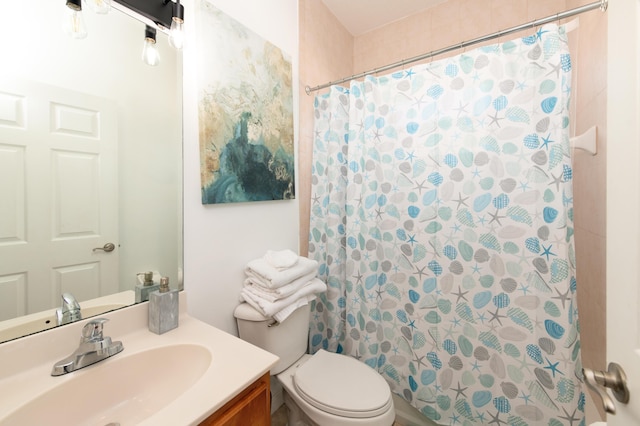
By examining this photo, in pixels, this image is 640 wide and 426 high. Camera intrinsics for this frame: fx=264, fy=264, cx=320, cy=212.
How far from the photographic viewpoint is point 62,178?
752 mm

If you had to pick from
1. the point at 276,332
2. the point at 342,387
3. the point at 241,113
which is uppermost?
the point at 241,113

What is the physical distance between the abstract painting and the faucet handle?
0.52m

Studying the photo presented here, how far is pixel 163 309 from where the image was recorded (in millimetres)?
886

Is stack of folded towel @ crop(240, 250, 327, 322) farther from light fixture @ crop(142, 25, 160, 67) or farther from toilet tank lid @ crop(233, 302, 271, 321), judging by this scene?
light fixture @ crop(142, 25, 160, 67)

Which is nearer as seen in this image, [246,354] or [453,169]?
[246,354]

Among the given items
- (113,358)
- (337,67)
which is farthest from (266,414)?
(337,67)

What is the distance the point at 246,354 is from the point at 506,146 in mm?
1335

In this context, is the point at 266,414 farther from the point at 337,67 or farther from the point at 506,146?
the point at 337,67

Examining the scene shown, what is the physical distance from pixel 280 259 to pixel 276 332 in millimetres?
327

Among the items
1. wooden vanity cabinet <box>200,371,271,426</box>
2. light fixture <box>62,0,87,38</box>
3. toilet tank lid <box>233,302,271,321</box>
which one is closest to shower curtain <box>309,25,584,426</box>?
toilet tank lid <box>233,302,271,321</box>

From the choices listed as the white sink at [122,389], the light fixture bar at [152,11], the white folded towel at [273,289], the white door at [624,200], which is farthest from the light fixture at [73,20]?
the white door at [624,200]

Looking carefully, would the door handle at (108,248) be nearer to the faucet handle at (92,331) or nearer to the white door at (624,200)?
the faucet handle at (92,331)

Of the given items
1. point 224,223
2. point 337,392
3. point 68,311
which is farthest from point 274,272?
point 68,311

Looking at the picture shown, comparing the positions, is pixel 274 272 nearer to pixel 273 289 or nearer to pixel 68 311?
pixel 273 289
